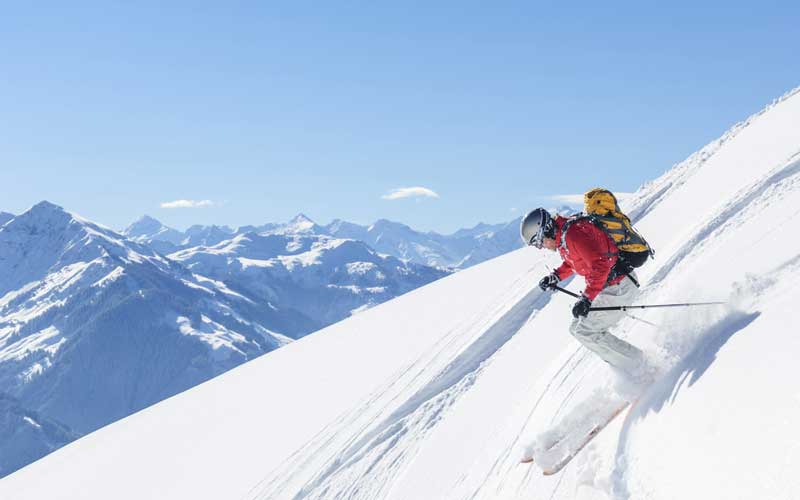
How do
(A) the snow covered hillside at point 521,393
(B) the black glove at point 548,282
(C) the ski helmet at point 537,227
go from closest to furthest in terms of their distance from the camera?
1. (A) the snow covered hillside at point 521,393
2. (C) the ski helmet at point 537,227
3. (B) the black glove at point 548,282

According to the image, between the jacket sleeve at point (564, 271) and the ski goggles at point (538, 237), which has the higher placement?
the ski goggles at point (538, 237)

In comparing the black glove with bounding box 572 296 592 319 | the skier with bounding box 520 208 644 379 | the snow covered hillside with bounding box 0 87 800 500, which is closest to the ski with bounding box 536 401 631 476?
the snow covered hillside with bounding box 0 87 800 500

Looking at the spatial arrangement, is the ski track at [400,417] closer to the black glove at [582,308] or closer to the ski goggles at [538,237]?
the ski goggles at [538,237]

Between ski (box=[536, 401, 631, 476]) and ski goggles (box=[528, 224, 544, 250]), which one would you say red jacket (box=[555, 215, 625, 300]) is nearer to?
ski goggles (box=[528, 224, 544, 250])

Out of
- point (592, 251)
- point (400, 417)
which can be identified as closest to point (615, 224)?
point (592, 251)

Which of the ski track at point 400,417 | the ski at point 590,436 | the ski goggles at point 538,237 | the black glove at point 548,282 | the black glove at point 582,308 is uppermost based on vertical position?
the ski goggles at point 538,237

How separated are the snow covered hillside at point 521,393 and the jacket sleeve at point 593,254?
39.9 inches

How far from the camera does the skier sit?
7.23 meters

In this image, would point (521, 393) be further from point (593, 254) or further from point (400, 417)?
point (593, 254)

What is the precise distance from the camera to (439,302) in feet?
74.2

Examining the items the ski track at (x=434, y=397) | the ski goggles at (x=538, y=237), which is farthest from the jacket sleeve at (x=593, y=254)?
the ski track at (x=434, y=397)

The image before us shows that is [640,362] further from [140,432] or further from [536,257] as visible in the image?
[140,432]

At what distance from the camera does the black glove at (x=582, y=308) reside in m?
7.01

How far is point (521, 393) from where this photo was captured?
1168 centimetres
